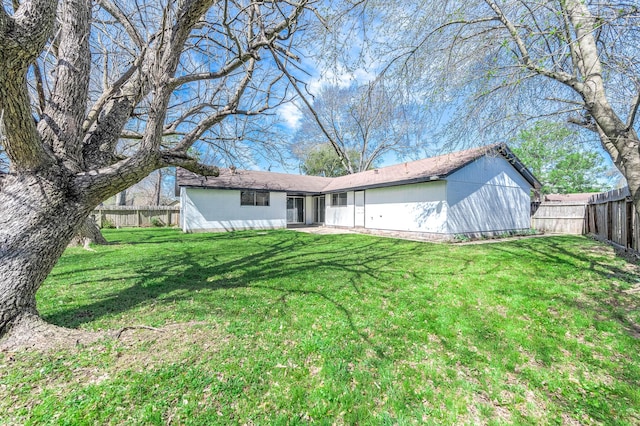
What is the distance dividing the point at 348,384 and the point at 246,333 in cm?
136

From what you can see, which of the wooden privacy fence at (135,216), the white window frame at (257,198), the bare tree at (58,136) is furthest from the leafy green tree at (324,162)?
the bare tree at (58,136)

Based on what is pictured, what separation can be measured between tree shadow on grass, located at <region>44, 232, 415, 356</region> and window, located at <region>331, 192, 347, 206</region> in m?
7.68

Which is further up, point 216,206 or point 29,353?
point 216,206

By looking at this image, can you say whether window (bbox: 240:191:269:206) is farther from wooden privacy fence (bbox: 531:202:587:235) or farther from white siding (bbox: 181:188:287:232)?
wooden privacy fence (bbox: 531:202:587:235)

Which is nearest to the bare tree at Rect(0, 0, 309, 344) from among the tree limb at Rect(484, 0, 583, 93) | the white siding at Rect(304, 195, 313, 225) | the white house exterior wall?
the tree limb at Rect(484, 0, 583, 93)

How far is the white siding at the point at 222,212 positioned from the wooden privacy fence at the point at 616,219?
47.0 ft

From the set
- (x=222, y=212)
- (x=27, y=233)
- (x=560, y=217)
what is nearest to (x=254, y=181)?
(x=222, y=212)

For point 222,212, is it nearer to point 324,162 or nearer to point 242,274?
point 242,274

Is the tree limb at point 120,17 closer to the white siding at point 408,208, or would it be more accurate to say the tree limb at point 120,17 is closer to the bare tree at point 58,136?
the bare tree at point 58,136

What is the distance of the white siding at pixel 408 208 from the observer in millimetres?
11627

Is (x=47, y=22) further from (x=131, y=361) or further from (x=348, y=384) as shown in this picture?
(x=348, y=384)

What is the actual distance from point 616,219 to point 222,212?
16259mm

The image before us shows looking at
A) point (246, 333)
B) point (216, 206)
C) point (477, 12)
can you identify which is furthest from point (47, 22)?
point (216, 206)

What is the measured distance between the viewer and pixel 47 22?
7.94 ft
